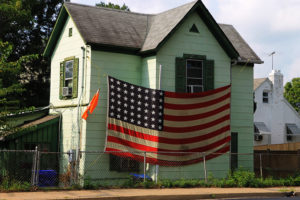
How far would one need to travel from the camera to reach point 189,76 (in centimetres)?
2036

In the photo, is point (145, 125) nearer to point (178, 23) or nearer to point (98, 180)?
point (98, 180)

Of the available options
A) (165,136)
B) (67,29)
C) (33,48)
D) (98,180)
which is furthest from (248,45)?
(33,48)

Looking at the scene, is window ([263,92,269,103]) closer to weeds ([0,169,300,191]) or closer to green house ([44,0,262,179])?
green house ([44,0,262,179])

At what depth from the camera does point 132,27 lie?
70.6 feet

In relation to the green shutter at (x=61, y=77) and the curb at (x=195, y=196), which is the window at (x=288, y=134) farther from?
the green shutter at (x=61, y=77)

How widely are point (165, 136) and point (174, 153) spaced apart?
0.83 meters

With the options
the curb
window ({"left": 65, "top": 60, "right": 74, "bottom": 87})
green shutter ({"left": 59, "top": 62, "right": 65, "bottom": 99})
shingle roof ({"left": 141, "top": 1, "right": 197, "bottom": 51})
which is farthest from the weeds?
shingle roof ({"left": 141, "top": 1, "right": 197, "bottom": 51})

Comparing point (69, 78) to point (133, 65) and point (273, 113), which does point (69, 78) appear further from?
point (273, 113)

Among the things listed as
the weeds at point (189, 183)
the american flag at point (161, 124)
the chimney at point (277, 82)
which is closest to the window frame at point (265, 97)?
the chimney at point (277, 82)

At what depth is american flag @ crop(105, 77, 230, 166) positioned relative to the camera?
18.7m

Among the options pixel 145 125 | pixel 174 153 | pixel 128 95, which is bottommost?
pixel 174 153

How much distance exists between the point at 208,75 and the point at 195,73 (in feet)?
1.99

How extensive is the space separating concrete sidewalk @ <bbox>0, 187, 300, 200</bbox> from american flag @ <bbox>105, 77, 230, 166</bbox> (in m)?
2.27

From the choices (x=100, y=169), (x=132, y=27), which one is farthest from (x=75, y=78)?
(x=100, y=169)
